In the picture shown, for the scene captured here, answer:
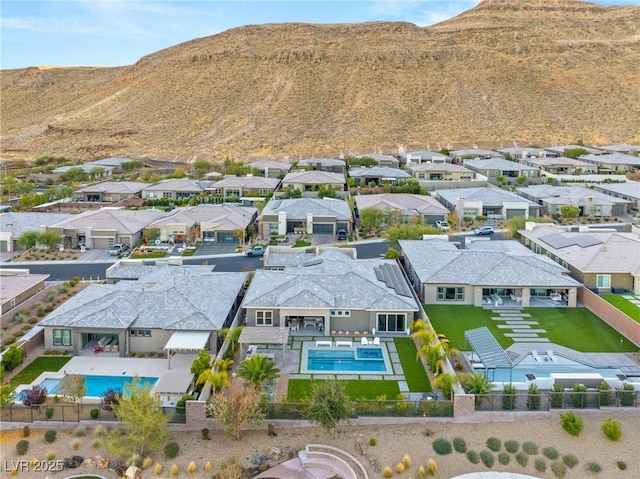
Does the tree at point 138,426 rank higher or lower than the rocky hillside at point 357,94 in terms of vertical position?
lower

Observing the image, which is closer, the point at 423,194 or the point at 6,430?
the point at 6,430

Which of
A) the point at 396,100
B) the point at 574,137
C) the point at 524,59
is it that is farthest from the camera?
the point at 524,59

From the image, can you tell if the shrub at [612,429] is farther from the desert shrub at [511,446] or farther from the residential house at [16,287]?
the residential house at [16,287]

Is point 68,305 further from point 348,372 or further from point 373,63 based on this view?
point 373,63

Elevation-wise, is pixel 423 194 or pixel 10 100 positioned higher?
pixel 10 100

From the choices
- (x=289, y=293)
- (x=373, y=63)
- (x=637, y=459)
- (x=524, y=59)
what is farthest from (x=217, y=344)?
(x=524, y=59)

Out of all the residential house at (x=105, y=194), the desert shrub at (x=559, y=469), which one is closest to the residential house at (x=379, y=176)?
the residential house at (x=105, y=194)

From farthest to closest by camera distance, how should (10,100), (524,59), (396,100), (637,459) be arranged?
(10,100) → (524,59) → (396,100) → (637,459)
